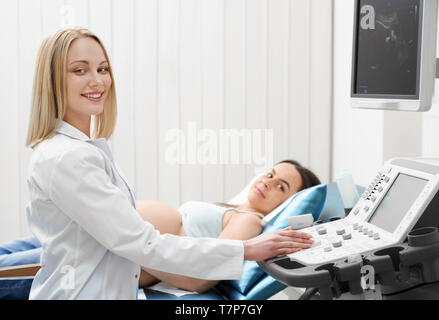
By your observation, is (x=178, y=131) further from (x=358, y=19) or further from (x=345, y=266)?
(x=345, y=266)

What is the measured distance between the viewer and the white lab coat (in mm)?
1268

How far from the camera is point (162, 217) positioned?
235cm

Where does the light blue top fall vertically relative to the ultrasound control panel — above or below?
below

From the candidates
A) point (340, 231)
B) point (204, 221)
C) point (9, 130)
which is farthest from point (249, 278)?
point (9, 130)

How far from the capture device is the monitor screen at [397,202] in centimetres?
129

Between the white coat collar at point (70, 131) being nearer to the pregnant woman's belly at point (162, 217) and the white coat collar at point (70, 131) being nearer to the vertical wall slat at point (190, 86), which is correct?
the pregnant woman's belly at point (162, 217)

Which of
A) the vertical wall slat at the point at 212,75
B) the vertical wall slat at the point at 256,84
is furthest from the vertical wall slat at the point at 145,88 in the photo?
the vertical wall slat at the point at 256,84

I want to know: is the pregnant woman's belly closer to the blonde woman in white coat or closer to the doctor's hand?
the blonde woman in white coat

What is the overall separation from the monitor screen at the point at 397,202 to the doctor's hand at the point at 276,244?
7.3 inches

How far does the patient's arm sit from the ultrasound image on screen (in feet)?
2.32

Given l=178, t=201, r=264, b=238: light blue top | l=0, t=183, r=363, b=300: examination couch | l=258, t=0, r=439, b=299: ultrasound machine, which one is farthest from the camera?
l=178, t=201, r=264, b=238: light blue top

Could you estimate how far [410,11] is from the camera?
148 centimetres

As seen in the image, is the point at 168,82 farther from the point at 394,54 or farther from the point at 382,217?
the point at 382,217

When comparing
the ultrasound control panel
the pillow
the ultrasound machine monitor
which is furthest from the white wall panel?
the ultrasound control panel
